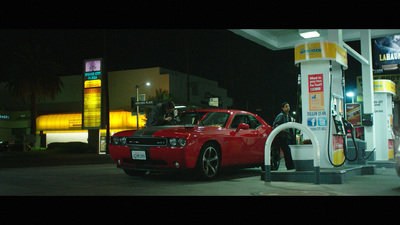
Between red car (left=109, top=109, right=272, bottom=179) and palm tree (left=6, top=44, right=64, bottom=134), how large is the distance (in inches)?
1326

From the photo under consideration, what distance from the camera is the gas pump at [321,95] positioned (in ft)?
29.9

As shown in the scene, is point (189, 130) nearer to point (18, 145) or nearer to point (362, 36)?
point (362, 36)

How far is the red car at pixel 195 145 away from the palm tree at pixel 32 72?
1326 inches

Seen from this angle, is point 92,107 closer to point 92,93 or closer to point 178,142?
point 92,93

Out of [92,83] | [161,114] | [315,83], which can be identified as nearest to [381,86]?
[315,83]

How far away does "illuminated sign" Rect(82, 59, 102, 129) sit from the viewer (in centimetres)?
2947

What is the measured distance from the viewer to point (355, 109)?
12812mm

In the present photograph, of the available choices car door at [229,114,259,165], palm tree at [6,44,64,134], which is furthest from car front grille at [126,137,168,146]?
palm tree at [6,44,64,134]

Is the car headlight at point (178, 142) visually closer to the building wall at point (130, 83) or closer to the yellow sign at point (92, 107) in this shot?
the yellow sign at point (92, 107)

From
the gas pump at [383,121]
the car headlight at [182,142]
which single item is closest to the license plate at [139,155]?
the car headlight at [182,142]

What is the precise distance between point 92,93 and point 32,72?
1321cm

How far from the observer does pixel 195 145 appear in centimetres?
782

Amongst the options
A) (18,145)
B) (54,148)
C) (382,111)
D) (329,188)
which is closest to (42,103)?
(18,145)
